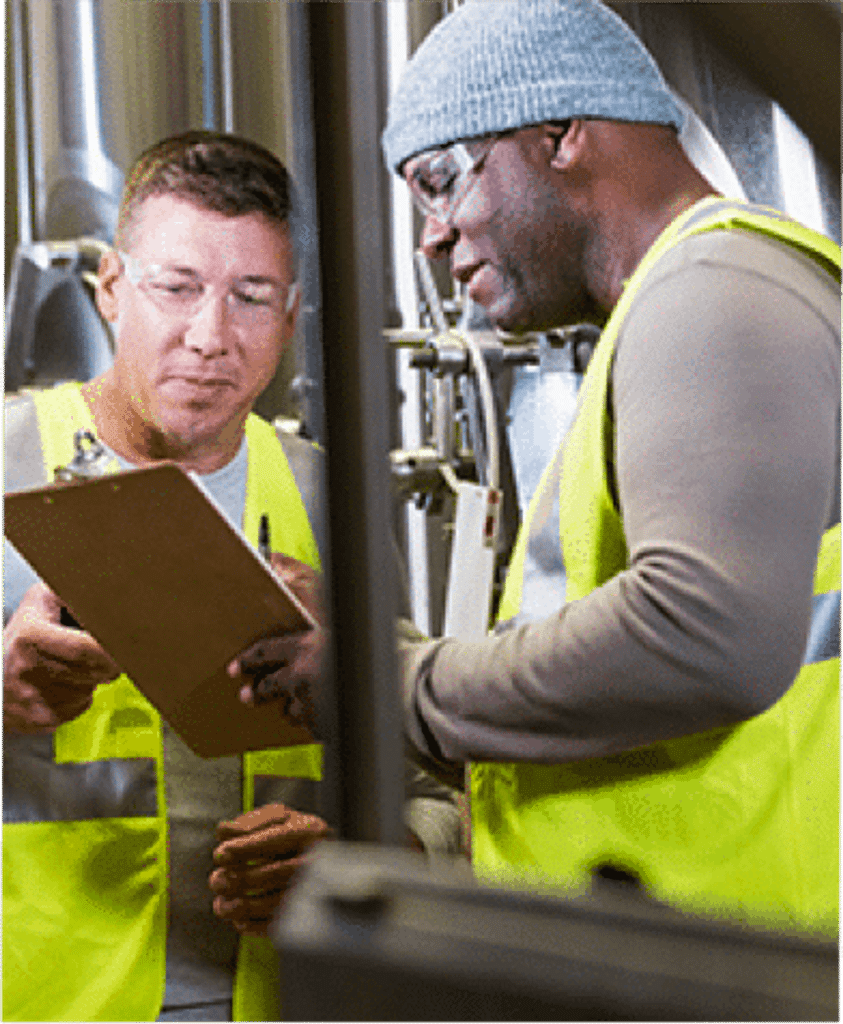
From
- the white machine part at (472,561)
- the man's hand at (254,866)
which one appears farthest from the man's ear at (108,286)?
the man's hand at (254,866)

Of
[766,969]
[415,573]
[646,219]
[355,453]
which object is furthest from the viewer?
[415,573]

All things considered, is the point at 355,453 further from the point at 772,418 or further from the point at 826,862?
the point at 826,862

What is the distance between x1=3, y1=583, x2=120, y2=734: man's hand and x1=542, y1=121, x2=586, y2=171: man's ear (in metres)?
0.56

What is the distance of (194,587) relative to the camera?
965 mm

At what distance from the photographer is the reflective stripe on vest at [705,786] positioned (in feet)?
2.73

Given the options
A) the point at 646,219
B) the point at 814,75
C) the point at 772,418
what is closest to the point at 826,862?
the point at 772,418

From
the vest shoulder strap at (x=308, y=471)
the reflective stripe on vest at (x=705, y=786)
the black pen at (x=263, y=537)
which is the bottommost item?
the reflective stripe on vest at (x=705, y=786)

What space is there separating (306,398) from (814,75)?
A: 49 centimetres

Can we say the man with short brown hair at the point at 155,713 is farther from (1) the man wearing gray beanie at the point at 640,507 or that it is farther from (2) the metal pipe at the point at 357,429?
(2) the metal pipe at the point at 357,429

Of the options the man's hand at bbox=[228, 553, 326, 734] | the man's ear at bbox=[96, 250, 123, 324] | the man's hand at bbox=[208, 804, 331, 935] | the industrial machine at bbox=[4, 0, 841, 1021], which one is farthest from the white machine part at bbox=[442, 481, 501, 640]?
the man's ear at bbox=[96, 250, 123, 324]

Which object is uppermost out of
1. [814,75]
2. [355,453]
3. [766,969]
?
[814,75]

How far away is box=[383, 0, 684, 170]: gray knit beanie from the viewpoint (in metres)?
0.96

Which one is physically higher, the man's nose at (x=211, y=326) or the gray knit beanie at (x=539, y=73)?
the gray knit beanie at (x=539, y=73)

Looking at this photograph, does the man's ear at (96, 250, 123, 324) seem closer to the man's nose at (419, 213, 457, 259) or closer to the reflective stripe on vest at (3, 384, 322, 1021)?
the reflective stripe on vest at (3, 384, 322, 1021)
